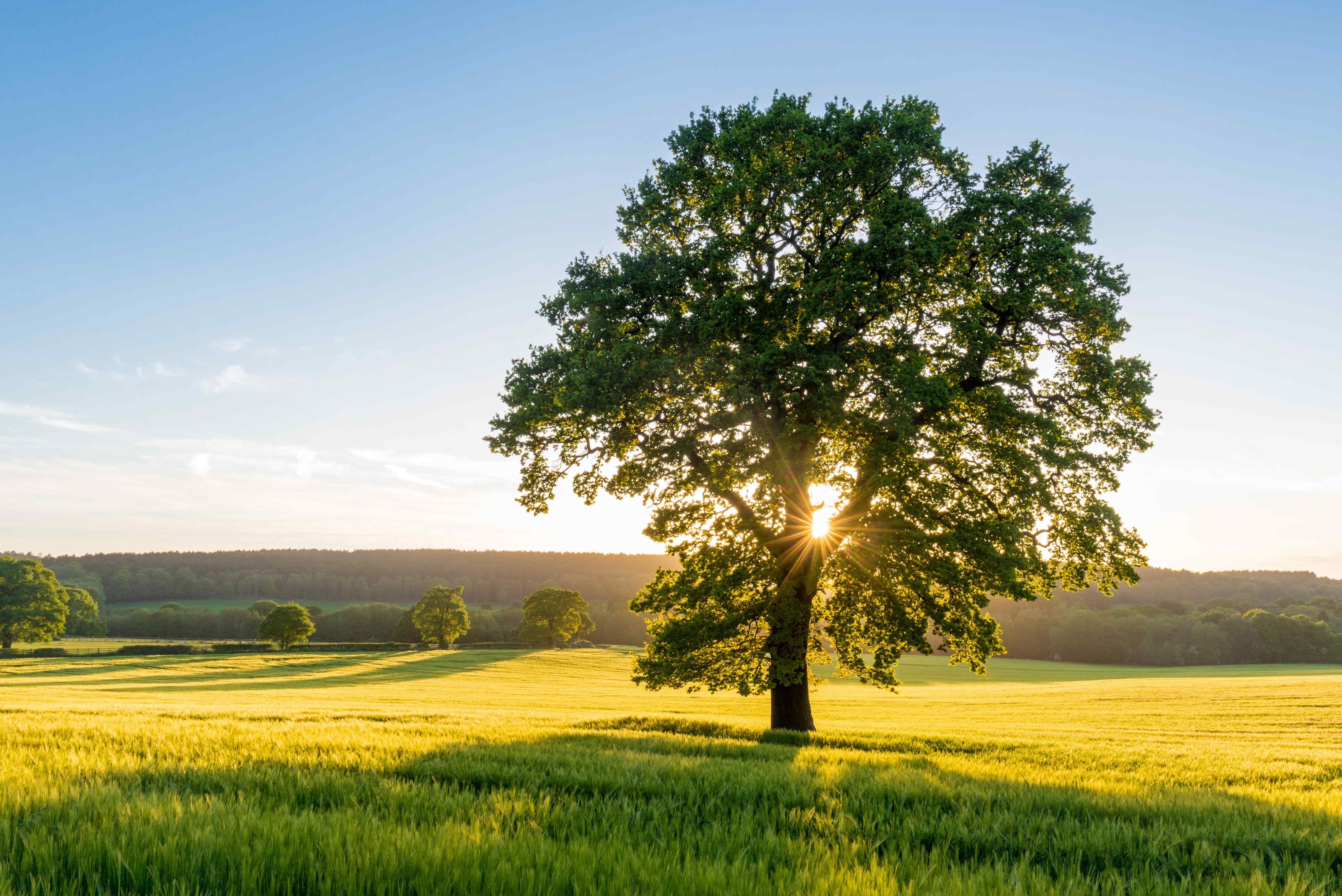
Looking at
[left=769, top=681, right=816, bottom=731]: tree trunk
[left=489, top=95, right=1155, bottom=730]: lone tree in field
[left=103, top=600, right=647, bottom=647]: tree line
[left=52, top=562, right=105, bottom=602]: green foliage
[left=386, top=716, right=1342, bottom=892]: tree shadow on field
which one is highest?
[left=489, top=95, right=1155, bottom=730]: lone tree in field

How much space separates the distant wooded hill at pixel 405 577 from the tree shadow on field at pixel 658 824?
13595 centimetres

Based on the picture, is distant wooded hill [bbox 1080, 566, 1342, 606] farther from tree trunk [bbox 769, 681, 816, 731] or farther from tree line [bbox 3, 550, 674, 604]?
tree trunk [bbox 769, 681, 816, 731]

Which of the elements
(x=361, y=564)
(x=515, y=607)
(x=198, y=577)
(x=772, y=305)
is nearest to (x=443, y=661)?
(x=515, y=607)

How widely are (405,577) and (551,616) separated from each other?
98.9 metres

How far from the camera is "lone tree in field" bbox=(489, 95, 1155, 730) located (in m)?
14.9

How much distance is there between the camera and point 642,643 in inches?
4744

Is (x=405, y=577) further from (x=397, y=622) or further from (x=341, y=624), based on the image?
(x=397, y=622)

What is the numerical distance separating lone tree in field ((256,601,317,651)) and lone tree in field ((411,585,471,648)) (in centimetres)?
1414

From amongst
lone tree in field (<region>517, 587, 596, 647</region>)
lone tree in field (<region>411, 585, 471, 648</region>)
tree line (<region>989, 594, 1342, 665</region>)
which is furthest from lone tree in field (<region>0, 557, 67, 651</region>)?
tree line (<region>989, 594, 1342, 665</region>)

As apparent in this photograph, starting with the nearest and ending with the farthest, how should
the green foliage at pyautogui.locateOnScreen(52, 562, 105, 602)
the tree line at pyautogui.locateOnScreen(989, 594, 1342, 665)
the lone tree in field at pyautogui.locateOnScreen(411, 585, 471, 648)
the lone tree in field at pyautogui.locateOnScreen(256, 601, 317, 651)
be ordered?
the lone tree in field at pyautogui.locateOnScreen(256, 601, 317, 651) → the lone tree in field at pyautogui.locateOnScreen(411, 585, 471, 648) → the tree line at pyautogui.locateOnScreen(989, 594, 1342, 665) → the green foliage at pyautogui.locateOnScreen(52, 562, 105, 602)

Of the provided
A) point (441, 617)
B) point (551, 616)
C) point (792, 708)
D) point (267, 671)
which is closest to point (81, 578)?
point (441, 617)

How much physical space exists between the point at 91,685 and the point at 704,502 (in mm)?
50616

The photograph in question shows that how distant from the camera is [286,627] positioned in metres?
90.2

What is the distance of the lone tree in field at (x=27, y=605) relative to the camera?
77438 mm
